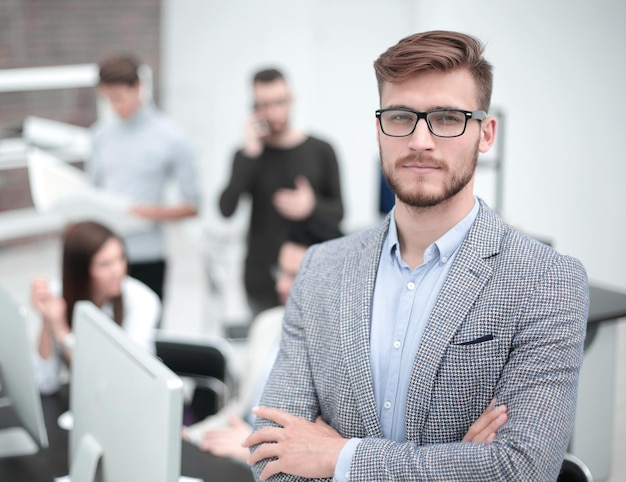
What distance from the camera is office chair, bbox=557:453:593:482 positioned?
6.13 ft

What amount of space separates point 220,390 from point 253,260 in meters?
0.78

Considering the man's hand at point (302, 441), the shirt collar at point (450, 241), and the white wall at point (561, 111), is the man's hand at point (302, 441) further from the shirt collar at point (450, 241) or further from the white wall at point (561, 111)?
the white wall at point (561, 111)

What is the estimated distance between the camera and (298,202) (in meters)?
3.75

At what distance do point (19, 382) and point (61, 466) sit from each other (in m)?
0.26

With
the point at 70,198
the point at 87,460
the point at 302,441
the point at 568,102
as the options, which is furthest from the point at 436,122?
the point at 70,198

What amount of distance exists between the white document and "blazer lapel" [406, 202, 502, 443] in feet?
8.30

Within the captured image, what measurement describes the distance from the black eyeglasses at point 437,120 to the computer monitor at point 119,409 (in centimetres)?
58

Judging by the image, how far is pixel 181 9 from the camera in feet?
22.9

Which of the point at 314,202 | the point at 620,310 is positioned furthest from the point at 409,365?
the point at 314,202

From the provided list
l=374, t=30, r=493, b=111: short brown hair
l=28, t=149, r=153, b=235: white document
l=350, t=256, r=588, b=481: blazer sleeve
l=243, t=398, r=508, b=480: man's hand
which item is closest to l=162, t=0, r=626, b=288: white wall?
l=374, t=30, r=493, b=111: short brown hair

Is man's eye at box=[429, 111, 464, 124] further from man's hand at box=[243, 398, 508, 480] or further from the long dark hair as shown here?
the long dark hair

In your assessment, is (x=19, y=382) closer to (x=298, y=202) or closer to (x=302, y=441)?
(x=302, y=441)

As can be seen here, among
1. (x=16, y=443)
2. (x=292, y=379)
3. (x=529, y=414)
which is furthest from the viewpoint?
(x=16, y=443)

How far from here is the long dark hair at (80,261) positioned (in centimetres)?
313
